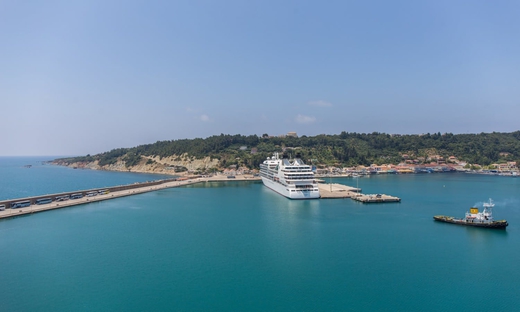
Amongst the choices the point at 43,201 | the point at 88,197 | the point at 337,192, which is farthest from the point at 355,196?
the point at 43,201

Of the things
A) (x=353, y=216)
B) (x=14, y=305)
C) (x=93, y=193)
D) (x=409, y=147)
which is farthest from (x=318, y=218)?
(x=409, y=147)

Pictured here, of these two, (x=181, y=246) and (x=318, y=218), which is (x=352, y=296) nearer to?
(x=181, y=246)

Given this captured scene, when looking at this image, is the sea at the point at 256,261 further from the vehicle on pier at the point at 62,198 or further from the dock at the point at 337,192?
the dock at the point at 337,192

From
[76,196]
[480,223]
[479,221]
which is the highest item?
[76,196]

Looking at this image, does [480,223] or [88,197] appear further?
[88,197]

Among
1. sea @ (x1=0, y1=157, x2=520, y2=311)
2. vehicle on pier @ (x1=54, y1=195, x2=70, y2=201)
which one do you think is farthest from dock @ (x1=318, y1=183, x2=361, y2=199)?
vehicle on pier @ (x1=54, y1=195, x2=70, y2=201)

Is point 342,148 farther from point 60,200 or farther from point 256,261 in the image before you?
point 256,261
